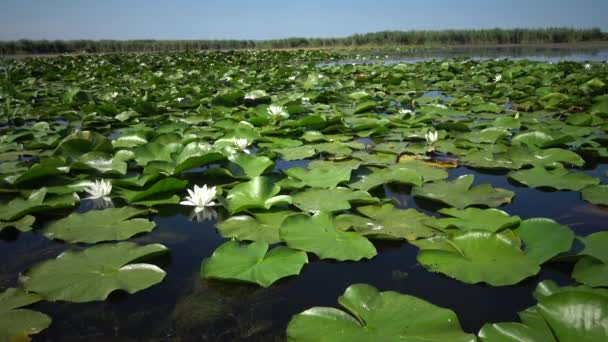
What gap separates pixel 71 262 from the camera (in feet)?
4.15

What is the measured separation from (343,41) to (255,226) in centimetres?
3664

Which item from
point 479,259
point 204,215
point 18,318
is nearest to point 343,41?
point 204,215

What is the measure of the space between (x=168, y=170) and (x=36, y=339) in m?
1.19

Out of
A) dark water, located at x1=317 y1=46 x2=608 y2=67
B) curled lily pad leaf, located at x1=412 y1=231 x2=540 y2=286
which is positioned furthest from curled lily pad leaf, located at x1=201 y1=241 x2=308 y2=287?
dark water, located at x1=317 y1=46 x2=608 y2=67

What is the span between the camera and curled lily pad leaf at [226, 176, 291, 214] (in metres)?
1.67

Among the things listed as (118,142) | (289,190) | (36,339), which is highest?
(118,142)

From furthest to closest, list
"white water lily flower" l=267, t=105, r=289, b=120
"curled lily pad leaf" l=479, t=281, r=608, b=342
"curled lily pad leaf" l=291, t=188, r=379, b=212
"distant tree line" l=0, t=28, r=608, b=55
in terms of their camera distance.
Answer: "distant tree line" l=0, t=28, r=608, b=55 < "white water lily flower" l=267, t=105, r=289, b=120 < "curled lily pad leaf" l=291, t=188, r=379, b=212 < "curled lily pad leaf" l=479, t=281, r=608, b=342

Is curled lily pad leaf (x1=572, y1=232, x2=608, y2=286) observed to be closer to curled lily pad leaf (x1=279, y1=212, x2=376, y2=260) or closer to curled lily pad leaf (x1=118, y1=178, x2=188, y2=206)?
curled lily pad leaf (x1=279, y1=212, x2=376, y2=260)

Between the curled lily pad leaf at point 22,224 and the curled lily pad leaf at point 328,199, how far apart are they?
1.12m

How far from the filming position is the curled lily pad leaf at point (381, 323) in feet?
2.97

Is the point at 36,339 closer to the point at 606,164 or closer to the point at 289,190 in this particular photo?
the point at 289,190

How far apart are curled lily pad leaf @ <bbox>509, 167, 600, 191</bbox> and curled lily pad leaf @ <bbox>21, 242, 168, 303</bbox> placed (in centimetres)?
181

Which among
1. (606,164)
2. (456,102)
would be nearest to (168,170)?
(606,164)

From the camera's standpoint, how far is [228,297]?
1.15 metres
